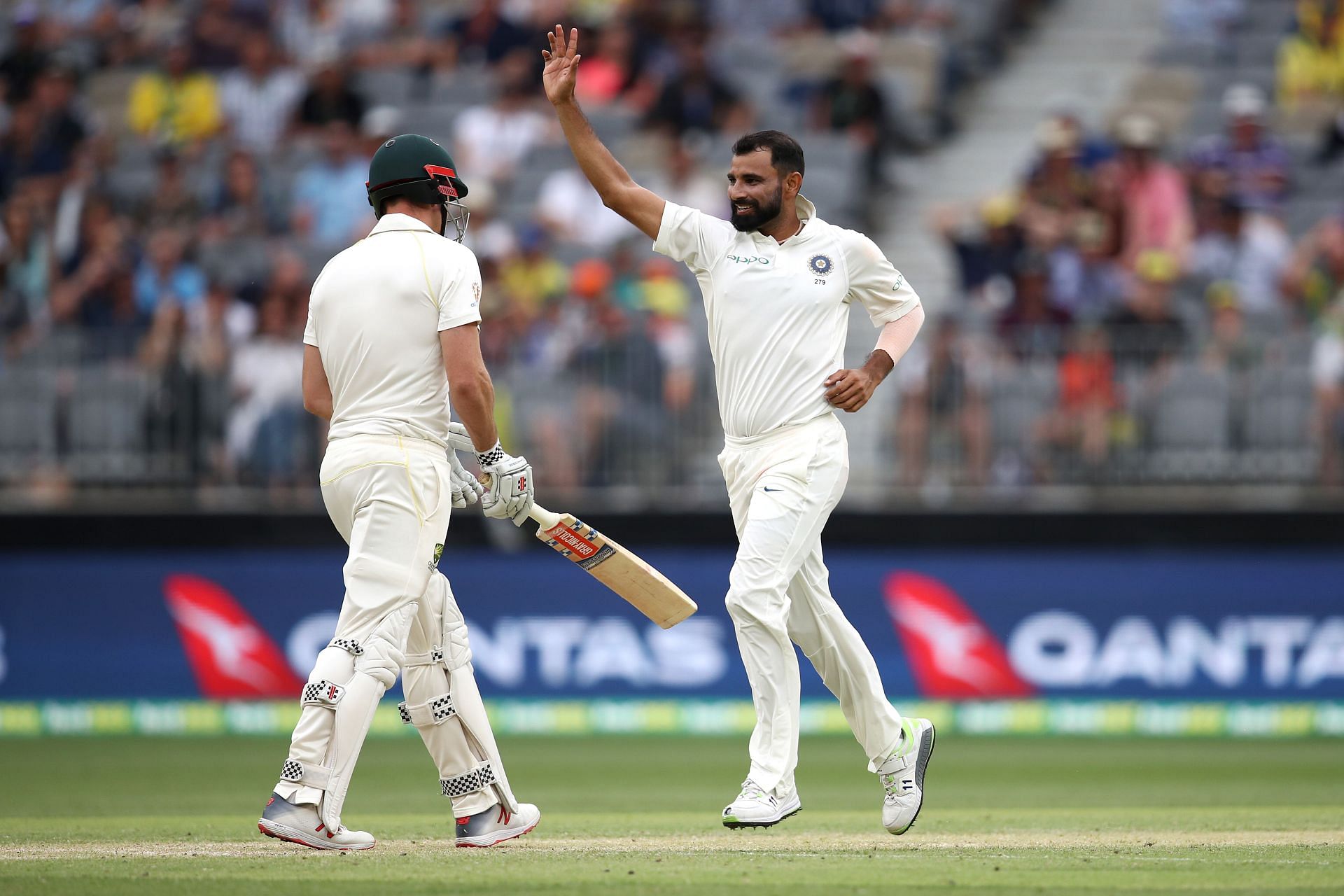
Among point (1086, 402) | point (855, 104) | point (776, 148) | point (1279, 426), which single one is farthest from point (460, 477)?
point (855, 104)

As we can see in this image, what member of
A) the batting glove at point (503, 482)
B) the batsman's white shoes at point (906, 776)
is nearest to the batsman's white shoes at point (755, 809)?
the batsman's white shoes at point (906, 776)

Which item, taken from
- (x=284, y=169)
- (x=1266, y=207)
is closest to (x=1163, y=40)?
(x=1266, y=207)

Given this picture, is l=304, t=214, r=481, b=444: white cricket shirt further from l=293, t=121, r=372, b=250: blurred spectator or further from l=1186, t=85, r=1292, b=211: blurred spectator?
l=1186, t=85, r=1292, b=211: blurred spectator

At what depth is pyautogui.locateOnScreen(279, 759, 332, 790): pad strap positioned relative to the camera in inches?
228

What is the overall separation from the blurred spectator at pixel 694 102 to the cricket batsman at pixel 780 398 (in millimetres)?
8751

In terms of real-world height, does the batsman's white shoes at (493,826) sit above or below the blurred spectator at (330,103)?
below

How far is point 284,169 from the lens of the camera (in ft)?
50.2

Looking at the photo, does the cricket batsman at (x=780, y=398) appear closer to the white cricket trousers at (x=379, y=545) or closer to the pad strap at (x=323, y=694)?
the white cricket trousers at (x=379, y=545)

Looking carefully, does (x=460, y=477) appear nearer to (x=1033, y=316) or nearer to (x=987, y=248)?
(x=1033, y=316)

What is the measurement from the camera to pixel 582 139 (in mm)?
6363

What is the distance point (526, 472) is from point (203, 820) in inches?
92.4

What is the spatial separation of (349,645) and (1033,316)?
7.84 meters

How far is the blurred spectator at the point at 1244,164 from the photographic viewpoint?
1361 centimetres

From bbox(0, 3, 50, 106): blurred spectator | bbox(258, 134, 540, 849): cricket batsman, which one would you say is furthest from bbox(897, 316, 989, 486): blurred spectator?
bbox(0, 3, 50, 106): blurred spectator
